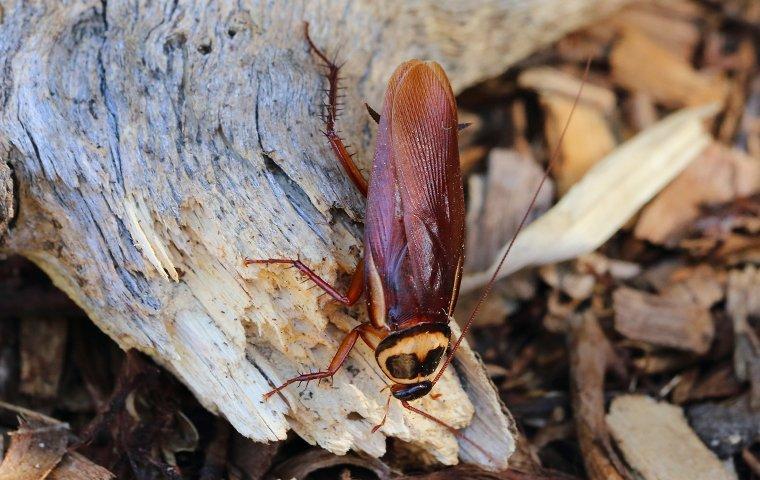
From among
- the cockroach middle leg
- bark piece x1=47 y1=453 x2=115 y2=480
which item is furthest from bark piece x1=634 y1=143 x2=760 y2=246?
bark piece x1=47 y1=453 x2=115 y2=480

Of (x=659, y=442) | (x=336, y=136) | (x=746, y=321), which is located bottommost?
(x=659, y=442)

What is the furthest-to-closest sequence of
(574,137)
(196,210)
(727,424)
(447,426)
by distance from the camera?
(574,137) < (727,424) < (447,426) < (196,210)

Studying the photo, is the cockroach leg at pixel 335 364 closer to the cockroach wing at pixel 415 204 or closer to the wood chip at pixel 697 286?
the cockroach wing at pixel 415 204

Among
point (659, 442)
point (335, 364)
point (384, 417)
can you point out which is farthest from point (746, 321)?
point (335, 364)

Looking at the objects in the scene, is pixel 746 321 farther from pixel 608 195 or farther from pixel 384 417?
pixel 384 417

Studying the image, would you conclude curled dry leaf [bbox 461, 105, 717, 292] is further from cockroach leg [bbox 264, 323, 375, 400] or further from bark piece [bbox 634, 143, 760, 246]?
cockroach leg [bbox 264, 323, 375, 400]

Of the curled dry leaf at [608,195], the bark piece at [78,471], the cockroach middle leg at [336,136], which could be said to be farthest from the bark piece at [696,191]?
the bark piece at [78,471]

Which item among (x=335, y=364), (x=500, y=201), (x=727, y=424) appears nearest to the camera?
(x=335, y=364)
